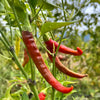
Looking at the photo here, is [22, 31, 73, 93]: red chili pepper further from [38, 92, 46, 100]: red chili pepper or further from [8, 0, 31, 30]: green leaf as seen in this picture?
[38, 92, 46, 100]: red chili pepper

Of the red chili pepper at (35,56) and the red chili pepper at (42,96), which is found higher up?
the red chili pepper at (35,56)

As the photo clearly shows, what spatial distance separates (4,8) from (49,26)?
7.2 inches

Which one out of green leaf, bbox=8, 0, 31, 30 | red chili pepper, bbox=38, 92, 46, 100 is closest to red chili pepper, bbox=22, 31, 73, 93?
green leaf, bbox=8, 0, 31, 30

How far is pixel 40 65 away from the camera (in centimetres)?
49

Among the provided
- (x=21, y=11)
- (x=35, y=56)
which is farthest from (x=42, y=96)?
(x=21, y=11)

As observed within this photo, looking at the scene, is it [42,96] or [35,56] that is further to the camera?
[42,96]

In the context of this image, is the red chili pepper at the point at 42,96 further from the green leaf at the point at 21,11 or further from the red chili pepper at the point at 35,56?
the green leaf at the point at 21,11

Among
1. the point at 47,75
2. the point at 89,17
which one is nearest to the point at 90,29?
the point at 89,17

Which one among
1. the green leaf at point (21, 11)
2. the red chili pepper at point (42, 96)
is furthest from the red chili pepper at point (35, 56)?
the red chili pepper at point (42, 96)

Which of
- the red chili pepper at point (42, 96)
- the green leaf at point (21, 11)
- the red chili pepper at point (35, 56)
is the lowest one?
the red chili pepper at point (42, 96)

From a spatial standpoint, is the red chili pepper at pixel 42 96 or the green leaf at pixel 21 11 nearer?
the green leaf at pixel 21 11

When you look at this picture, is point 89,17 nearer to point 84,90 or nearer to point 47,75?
point 84,90

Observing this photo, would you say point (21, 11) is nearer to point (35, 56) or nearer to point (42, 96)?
point (35, 56)

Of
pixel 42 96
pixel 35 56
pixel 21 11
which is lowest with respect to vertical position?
pixel 42 96
